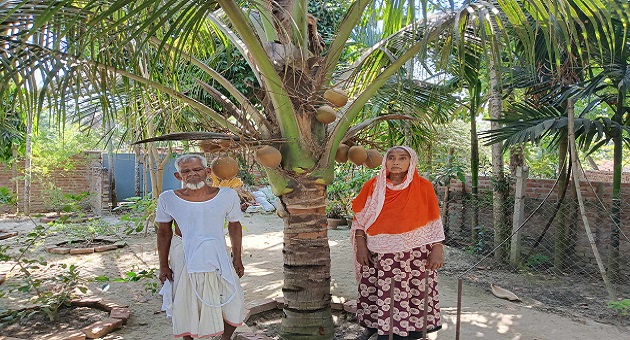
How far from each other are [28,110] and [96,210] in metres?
10.5

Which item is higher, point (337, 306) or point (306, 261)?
point (306, 261)

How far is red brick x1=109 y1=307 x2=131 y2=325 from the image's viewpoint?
425 cm

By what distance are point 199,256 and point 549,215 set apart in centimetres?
506

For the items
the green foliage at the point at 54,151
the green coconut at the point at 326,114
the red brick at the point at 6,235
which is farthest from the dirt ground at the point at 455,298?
the green foliage at the point at 54,151

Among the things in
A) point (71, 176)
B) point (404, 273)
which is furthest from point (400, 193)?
point (71, 176)

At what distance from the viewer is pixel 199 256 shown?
10.8 feet

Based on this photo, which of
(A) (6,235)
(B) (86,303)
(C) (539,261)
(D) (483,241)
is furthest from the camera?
(A) (6,235)

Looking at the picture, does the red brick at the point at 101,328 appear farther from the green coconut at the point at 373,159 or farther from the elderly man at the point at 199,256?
the green coconut at the point at 373,159

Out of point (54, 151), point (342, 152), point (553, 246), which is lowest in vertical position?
point (553, 246)

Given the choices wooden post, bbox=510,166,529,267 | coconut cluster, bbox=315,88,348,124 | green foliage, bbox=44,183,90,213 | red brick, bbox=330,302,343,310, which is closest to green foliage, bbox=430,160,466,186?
wooden post, bbox=510,166,529,267

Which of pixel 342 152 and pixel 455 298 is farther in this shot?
pixel 455 298

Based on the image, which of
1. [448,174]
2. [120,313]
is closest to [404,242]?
[120,313]

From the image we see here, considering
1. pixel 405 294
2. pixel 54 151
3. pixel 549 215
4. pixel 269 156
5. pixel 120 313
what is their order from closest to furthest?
1. pixel 269 156
2. pixel 405 294
3. pixel 120 313
4. pixel 549 215
5. pixel 54 151

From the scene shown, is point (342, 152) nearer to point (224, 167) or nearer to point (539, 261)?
point (224, 167)
